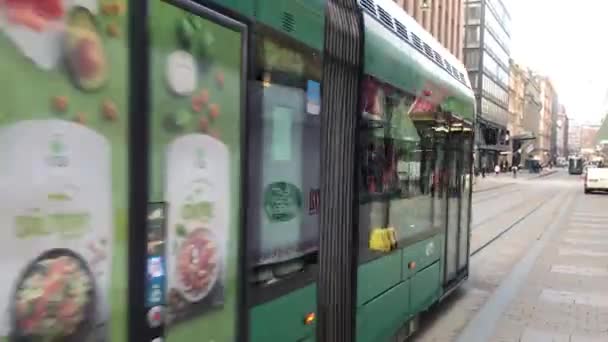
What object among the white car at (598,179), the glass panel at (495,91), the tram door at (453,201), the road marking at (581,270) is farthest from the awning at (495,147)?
the tram door at (453,201)

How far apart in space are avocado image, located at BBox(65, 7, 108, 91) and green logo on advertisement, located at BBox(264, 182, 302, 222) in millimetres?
1217

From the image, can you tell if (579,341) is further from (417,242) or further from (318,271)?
(318,271)

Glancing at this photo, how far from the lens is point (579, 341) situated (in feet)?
21.4

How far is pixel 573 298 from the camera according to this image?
8664 mm

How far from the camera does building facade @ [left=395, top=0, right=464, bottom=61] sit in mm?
44156

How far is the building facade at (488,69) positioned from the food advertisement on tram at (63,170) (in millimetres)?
67555

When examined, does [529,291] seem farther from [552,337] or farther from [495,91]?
[495,91]

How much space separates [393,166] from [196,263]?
9.49ft

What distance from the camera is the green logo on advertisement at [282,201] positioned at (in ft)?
9.54

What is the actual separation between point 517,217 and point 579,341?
1541 cm

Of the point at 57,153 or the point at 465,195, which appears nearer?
the point at 57,153

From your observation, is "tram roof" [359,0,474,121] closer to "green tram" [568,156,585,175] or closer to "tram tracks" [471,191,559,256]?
"tram tracks" [471,191,559,256]

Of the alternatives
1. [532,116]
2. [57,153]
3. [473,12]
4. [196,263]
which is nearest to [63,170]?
[57,153]

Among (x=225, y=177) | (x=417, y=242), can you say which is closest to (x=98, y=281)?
(x=225, y=177)
